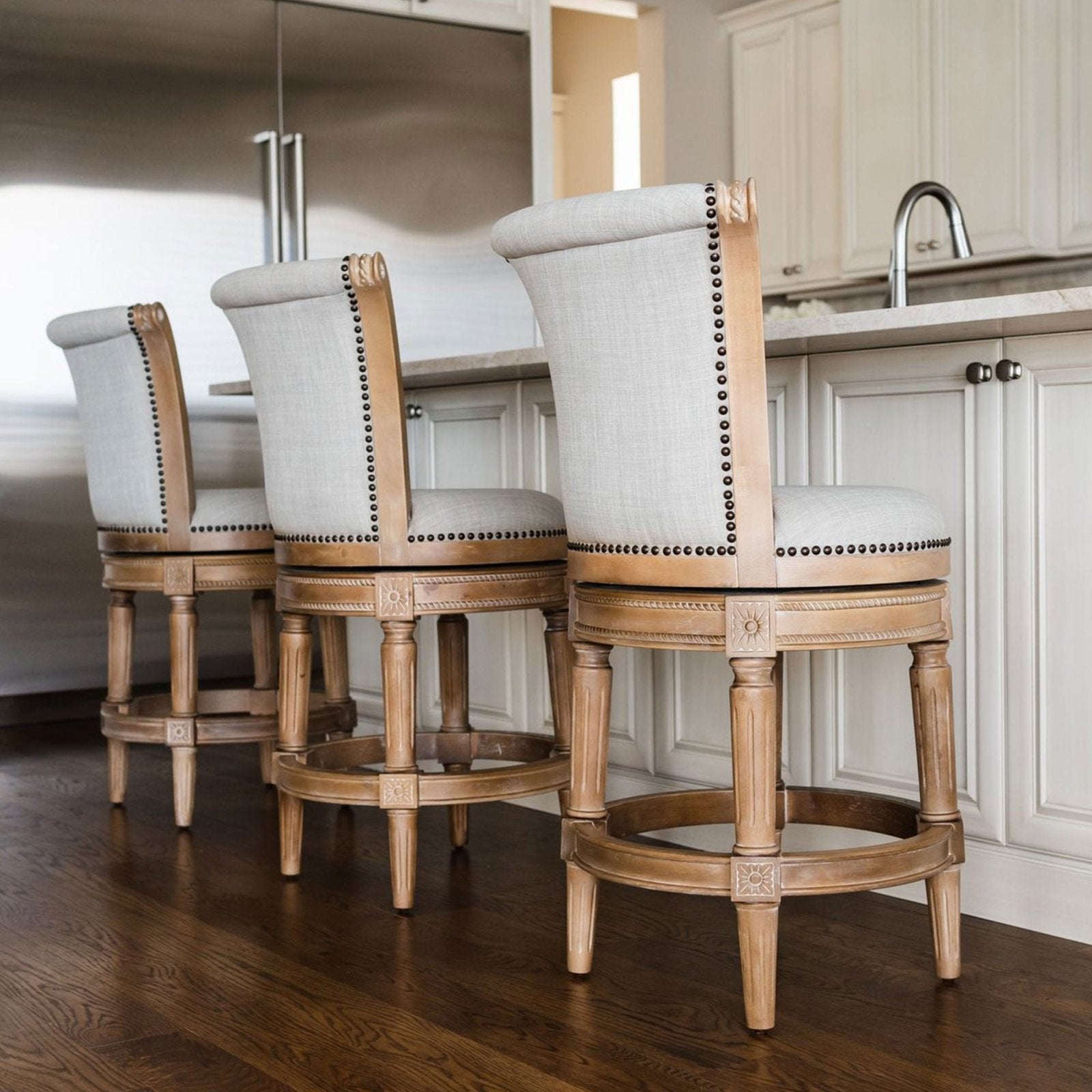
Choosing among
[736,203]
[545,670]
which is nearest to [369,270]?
[736,203]

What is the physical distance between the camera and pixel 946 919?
73.7 inches

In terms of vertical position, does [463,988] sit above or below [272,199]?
below

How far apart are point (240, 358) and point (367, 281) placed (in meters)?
2.46

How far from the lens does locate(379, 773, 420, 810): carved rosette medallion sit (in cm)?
225

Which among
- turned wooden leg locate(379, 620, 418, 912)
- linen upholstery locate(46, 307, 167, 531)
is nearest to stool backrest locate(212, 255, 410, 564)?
turned wooden leg locate(379, 620, 418, 912)

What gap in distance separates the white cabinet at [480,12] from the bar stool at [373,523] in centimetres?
282

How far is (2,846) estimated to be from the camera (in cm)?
273

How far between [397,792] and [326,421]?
0.57 meters

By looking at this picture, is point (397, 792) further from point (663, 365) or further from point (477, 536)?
point (663, 365)

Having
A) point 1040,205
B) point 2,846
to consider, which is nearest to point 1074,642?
point 2,846

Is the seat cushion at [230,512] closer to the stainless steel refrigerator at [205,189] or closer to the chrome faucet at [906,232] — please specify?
the chrome faucet at [906,232]

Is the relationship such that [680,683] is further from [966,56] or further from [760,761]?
[966,56]

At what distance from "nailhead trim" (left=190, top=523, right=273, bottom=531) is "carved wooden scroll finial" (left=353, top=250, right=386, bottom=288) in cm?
85

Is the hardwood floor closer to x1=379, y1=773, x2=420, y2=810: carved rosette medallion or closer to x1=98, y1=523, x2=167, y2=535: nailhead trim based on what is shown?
x1=379, y1=773, x2=420, y2=810: carved rosette medallion
